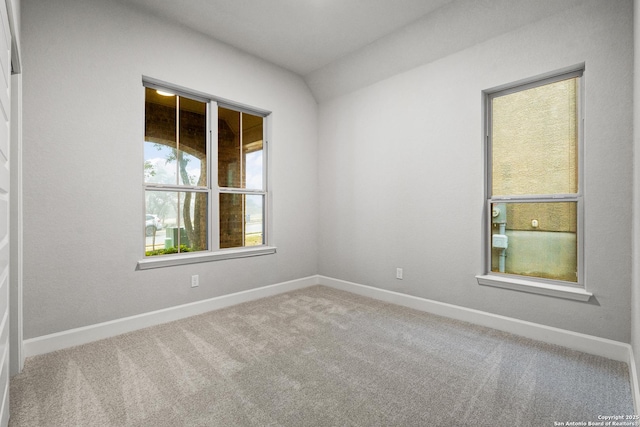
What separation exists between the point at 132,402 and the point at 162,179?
2.01m

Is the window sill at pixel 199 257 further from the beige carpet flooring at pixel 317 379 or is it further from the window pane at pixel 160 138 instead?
the window pane at pixel 160 138

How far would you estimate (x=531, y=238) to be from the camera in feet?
8.70

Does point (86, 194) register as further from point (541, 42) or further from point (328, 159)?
point (541, 42)

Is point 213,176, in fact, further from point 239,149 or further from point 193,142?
point 239,149

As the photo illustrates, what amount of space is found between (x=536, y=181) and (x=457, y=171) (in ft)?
2.12

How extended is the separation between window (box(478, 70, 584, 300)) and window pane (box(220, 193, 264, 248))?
254 cm

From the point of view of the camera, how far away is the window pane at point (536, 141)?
247cm

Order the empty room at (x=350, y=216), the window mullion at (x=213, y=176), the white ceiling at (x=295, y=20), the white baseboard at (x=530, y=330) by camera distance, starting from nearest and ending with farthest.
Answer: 1. the empty room at (x=350, y=216)
2. the white baseboard at (x=530, y=330)
3. the white ceiling at (x=295, y=20)
4. the window mullion at (x=213, y=176)

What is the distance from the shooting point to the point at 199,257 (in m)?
3.18

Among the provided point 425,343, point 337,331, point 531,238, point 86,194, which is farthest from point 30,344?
point 531,238

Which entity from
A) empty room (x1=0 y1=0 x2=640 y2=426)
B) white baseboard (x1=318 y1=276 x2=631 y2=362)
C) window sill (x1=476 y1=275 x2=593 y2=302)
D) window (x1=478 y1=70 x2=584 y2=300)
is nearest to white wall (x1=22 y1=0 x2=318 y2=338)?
empty room (x1=0 y1=0 x2=640 y2=426)

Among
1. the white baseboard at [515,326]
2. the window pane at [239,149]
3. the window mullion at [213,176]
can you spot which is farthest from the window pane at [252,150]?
the white baseboard at [515,326]

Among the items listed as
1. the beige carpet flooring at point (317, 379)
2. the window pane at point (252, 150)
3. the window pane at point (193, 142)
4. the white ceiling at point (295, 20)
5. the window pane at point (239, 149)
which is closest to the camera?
the beige carpet flooring at point (317, 379)

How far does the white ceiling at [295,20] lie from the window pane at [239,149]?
2.56 feet
